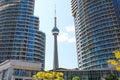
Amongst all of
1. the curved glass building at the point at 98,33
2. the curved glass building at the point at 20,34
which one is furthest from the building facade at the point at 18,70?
the curved glass building at the point at 98,33

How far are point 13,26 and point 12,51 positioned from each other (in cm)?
2089

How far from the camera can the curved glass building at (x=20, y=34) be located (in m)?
148

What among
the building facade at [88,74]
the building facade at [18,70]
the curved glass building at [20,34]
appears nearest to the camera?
the building facade at [18,70]

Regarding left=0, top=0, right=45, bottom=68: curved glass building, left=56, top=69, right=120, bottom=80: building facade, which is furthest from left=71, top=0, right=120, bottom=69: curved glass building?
left=0, top=0, right=45, bottom=68: curved glass building

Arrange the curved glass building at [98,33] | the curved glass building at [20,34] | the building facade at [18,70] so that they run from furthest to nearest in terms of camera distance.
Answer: the curved glass building at [20,34] → the curved glass building at [98,33] → the building facade at [18,70]

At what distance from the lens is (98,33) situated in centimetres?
14262

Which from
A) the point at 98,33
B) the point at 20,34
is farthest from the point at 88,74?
the point at 20,34

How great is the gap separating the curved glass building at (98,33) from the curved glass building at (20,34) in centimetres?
3259

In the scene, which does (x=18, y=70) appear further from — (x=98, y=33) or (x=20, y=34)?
(x=20, y=34)

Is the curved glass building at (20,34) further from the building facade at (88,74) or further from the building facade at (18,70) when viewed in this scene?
the building facade at (18,70)

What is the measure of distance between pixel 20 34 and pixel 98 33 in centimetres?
5750

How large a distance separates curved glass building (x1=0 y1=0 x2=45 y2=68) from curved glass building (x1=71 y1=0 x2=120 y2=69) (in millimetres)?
32587

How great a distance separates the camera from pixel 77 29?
17400 cm

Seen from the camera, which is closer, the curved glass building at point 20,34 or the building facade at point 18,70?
the building facade at point 18,70
